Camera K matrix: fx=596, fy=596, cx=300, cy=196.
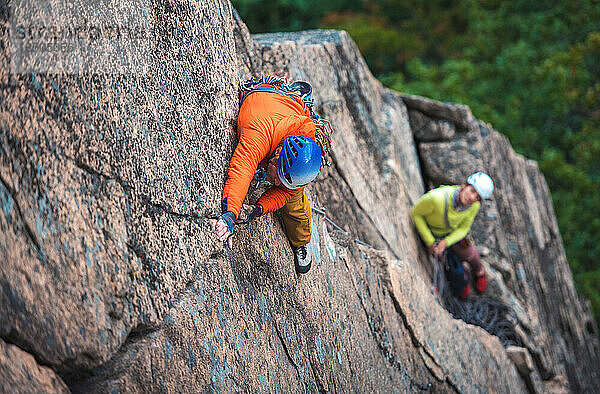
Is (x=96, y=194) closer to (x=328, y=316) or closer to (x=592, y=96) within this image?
(x=328, y=316)

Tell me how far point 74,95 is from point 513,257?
733 cm

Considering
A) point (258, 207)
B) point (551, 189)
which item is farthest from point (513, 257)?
point (551, 189)

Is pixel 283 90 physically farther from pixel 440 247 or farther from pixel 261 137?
pixel 440 247

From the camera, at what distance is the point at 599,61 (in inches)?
657

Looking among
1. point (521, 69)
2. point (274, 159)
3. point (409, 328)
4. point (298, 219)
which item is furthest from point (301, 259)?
point (521, 69)

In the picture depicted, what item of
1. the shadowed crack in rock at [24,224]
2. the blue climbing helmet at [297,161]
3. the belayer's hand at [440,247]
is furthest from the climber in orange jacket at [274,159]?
the belayer's hand at [440,247]

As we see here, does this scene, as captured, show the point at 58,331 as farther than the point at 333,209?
No

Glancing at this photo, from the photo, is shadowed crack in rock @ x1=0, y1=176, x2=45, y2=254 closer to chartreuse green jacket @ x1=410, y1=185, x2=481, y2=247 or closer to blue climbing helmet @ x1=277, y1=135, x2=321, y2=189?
blue climbing helmet @ x1=277, y1=135, x2=321, y2=189

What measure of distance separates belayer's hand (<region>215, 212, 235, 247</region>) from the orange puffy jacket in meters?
0.03

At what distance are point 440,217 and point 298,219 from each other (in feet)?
10.5

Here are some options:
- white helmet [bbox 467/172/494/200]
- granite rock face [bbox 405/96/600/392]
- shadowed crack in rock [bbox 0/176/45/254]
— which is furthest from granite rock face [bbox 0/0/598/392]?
granite rock face [bbox 405/96/600/392]

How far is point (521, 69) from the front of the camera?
55.1ft

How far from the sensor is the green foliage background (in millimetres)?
15664

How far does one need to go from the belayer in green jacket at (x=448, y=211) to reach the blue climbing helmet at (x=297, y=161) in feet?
10.9
